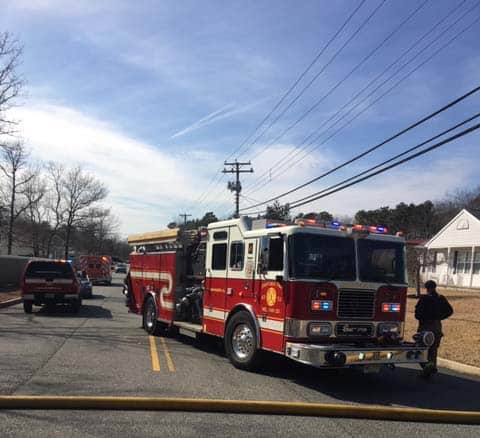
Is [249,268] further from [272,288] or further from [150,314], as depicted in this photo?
[150,314]

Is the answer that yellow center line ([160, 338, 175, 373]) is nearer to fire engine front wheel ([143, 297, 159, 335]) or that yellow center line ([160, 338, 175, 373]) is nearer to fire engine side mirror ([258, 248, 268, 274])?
fire engine front wheel ([143, 297, 159, 335])

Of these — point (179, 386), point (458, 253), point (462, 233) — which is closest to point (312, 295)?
point (179, 386)

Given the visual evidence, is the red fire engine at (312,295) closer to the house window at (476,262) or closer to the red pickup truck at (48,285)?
the red pickup truck at (48,285)

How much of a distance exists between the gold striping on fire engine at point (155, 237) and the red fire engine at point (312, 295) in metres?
2.47

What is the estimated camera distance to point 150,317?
13812 mm

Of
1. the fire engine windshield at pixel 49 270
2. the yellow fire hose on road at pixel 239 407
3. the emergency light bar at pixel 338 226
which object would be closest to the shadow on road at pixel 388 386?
the yellow fire hose on road at pixel 239 407

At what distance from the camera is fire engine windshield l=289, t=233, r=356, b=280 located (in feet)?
27.9

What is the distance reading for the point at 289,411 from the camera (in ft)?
21.5

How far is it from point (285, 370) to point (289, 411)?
10.5 feet

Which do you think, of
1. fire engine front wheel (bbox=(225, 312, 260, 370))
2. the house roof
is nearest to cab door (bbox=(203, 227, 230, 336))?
fire engine front wheel (bbox=(225, 312, 260, 370))

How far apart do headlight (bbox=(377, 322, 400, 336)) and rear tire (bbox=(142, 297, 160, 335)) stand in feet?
20.2

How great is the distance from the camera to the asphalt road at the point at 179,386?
5.83 m

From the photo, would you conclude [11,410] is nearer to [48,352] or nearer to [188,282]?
[48,352]

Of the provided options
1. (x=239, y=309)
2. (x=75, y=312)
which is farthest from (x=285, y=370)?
(x=75, y=312)
